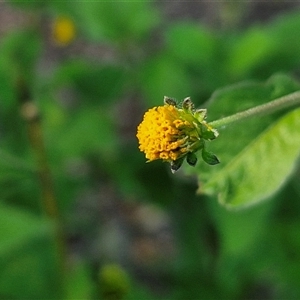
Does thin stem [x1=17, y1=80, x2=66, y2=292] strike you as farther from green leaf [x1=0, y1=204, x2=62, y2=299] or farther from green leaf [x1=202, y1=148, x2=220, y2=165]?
green leaf [x1=202, y1=148, x2=220, y2=165]

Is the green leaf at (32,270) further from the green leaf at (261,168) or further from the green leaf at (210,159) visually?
the green leaf at (210,159)

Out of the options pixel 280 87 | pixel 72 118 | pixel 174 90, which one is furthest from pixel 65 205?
pixel 280 87

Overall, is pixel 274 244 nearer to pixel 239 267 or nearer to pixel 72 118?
pixel 239 267

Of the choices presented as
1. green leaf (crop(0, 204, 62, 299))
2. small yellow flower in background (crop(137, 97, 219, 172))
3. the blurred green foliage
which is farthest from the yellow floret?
green leaf (crop(0, 204, 62, 299))

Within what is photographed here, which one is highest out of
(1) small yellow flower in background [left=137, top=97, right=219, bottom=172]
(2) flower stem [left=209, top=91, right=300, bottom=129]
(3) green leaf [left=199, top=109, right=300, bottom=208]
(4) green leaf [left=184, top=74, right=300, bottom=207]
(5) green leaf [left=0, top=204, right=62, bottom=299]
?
(5) green leaf [left=0, top=204, right=62, bottom=299]

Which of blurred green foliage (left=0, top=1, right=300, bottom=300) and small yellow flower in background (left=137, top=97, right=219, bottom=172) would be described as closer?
small yellow flower in background (left=137, top=97, right=219, bottom=172)

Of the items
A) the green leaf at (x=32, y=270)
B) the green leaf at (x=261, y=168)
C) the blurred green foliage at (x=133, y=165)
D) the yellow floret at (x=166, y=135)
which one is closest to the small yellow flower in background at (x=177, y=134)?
the yellow floret at (x=166, y=135)

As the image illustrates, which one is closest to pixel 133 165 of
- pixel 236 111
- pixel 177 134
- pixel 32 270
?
pixel 32 270

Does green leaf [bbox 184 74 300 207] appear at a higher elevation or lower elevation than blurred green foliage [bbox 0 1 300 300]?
lower
